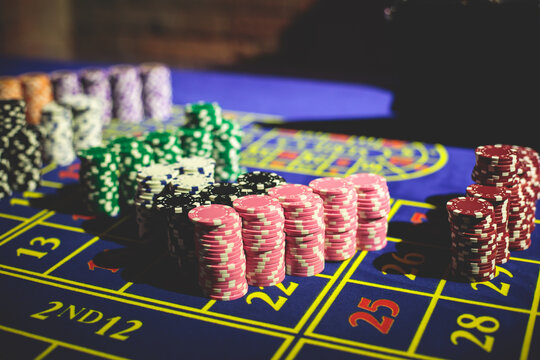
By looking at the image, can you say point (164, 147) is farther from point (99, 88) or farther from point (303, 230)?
point (99, 88)

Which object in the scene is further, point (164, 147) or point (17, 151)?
point (17, 151)

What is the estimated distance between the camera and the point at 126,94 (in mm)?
8344

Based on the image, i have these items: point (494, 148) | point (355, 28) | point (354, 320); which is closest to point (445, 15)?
point (494, 148)

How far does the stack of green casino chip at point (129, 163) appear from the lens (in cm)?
534

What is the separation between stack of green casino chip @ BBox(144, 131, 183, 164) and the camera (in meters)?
5.61

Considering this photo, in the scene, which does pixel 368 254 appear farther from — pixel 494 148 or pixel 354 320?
pixel 494 148

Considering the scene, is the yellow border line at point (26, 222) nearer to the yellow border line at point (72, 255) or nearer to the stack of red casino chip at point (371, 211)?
the yellow border line at point (72, 255)

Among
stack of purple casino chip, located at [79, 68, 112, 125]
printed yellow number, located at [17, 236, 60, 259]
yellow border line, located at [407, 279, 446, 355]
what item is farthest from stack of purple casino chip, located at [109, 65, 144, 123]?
yellow border line, located at [407, 279, 446, 355]

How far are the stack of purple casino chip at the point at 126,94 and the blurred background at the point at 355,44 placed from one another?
3.09m

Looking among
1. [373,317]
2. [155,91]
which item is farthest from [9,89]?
[373,317]

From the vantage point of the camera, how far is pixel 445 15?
25.1 ft

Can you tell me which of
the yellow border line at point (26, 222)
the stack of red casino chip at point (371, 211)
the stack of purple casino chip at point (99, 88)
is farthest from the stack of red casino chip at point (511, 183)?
the stack of purple casino chip at point (99, 88)

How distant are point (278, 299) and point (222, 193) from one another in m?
0.90

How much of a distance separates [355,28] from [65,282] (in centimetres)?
867
